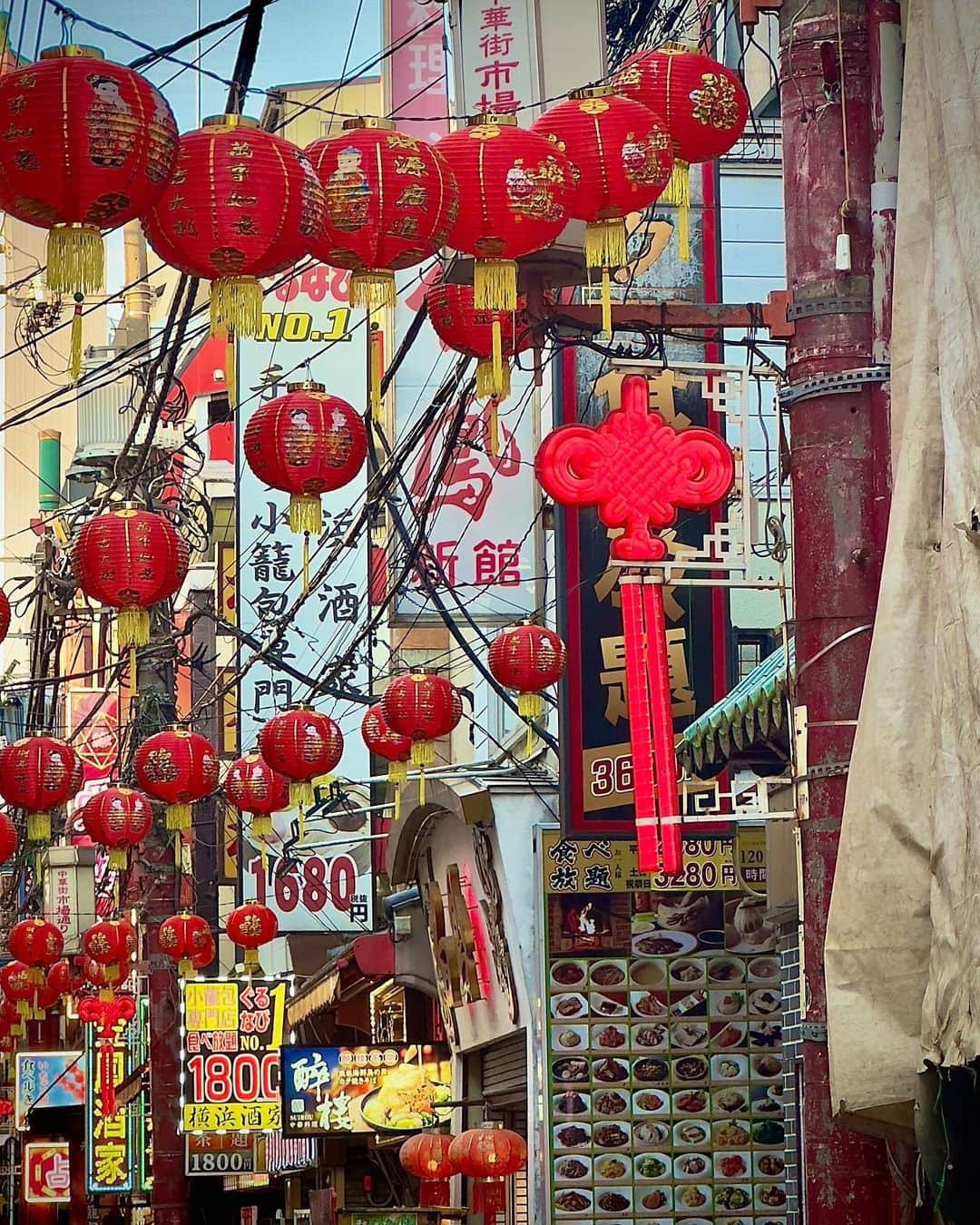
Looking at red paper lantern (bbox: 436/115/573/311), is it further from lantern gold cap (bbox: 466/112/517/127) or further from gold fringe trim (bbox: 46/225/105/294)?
gold fringe trim (bbox: 46/225/105/294)

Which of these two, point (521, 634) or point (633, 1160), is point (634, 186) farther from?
point (633, 1160)

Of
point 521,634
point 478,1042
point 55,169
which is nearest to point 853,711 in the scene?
point 55,169

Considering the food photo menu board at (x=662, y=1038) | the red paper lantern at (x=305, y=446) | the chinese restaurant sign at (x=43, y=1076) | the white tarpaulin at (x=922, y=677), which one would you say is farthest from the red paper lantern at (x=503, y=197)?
the chinese restaurant sign at (x=43, y=1076)

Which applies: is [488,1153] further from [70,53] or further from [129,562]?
[70,53]

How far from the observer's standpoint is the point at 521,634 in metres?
17.6

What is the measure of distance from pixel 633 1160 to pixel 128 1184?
18.2 meters

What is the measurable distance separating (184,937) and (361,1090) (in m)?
4.02

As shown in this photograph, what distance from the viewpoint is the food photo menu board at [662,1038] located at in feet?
62.3

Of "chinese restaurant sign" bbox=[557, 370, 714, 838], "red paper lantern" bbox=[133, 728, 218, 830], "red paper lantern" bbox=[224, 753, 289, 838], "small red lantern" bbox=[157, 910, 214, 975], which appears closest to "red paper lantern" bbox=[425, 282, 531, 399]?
"chinese restaurant sign" bbox=[557, 370, 714, 838]

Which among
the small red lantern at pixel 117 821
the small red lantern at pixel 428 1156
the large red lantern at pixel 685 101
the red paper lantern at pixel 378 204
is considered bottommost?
the small red lantern at pixel 428 1156

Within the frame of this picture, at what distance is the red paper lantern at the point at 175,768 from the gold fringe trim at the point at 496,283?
1024cm

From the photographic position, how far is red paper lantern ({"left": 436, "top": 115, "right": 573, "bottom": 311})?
1132 cm

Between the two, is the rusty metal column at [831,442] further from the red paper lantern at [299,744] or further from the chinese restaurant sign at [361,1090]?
the chinese restaurant sign at [361,1090]

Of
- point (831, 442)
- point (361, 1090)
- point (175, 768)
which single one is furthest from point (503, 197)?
point (361, 1090)
